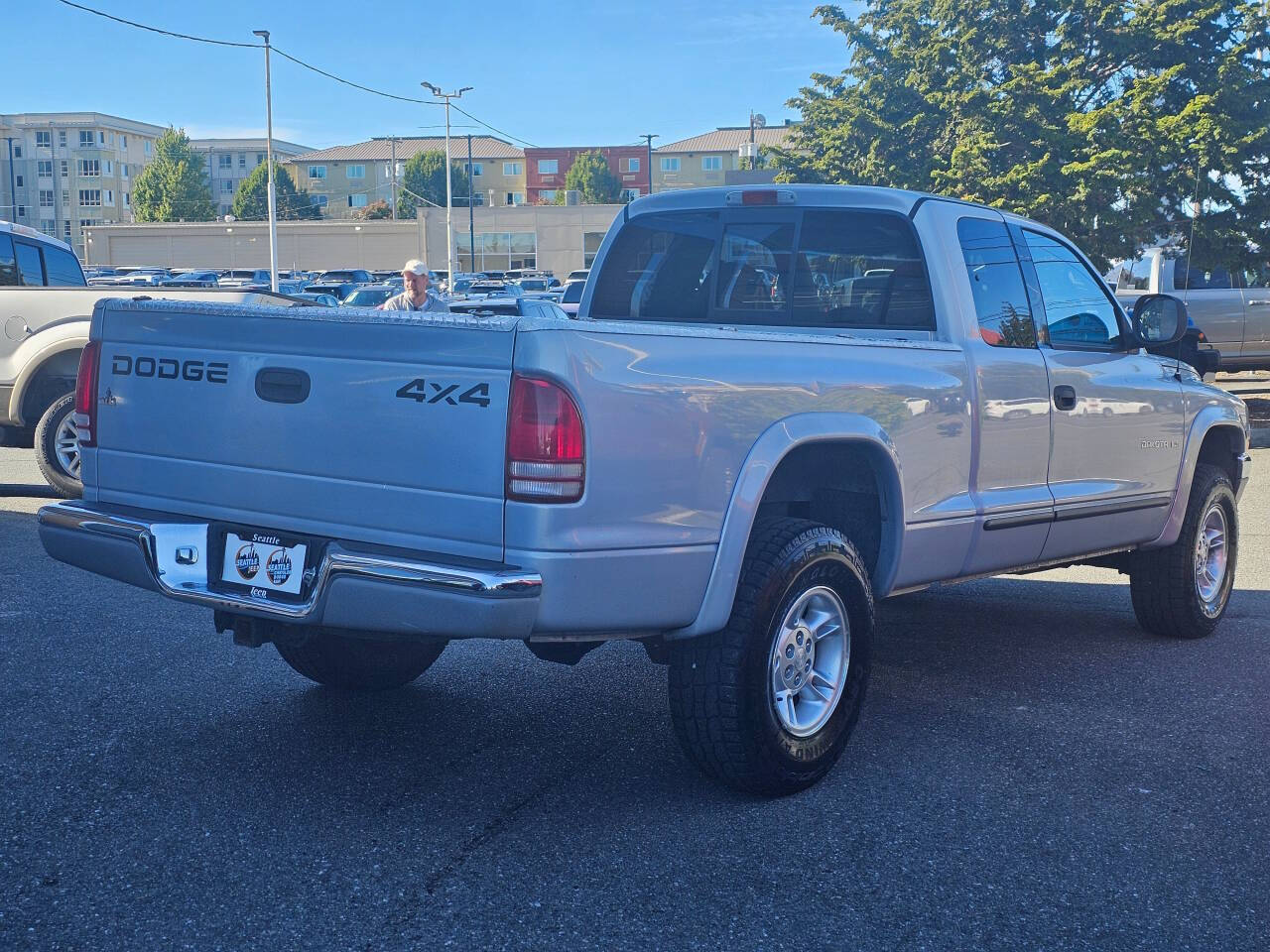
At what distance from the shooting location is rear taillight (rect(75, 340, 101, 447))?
171 inches

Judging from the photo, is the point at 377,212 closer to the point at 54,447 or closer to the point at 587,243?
the point at 587,243

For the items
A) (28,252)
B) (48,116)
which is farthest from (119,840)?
(48,116)

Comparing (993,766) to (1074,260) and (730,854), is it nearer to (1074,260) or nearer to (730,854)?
(730,854)

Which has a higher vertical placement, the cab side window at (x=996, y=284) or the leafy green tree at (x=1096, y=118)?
the leafy green tree at (x=1096, y=118)

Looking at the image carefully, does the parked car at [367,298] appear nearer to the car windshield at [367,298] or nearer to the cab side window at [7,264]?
the car windshield at [367,298]

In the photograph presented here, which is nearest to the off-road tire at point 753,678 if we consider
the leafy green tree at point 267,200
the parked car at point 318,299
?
the parked car at point 318,299

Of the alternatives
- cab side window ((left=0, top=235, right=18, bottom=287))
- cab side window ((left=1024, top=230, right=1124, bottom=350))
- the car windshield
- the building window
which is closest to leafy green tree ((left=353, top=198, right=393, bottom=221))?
the building window

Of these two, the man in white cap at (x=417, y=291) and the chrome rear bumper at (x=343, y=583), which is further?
the man in white cap at (x=417, y=291)

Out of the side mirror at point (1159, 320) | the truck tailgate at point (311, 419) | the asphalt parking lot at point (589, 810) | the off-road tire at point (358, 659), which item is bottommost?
the asphalt parking lot at point (589, 810)

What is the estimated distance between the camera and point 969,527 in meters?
4.89

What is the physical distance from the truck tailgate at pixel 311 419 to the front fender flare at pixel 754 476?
2.21ft

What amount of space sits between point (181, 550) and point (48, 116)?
5640 inches

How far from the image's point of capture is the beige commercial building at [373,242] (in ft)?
286

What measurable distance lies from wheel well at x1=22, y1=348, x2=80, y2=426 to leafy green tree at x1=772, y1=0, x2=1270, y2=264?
14867mm
